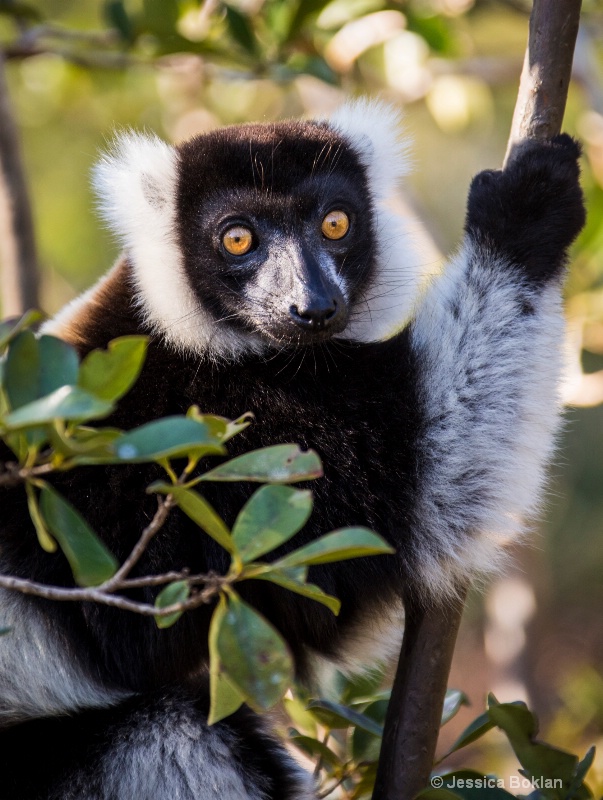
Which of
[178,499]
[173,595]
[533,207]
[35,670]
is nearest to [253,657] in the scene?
[173,595]

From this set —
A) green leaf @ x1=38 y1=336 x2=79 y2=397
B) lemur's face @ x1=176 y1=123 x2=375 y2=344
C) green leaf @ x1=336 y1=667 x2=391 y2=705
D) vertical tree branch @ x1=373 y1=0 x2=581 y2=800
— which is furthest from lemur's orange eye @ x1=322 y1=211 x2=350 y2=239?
green leaf @ x1=38 y1=336 x2=79 y2=397

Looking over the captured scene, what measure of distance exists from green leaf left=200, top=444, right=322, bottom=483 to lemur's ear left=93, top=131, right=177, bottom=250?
7.41 feet

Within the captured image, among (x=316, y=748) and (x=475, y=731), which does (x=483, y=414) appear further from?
(x=316, y=748)

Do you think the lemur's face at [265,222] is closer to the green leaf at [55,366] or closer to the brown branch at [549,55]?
the brown branch at [549,55]

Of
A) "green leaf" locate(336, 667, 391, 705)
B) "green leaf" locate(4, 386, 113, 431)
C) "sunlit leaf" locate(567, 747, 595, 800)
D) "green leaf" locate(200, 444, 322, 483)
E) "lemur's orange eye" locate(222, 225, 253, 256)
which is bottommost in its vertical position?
"green leaf" locate(336, 667, 391, 705)

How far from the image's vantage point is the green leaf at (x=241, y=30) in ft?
15.5

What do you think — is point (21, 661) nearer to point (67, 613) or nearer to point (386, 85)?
point (67, 613)

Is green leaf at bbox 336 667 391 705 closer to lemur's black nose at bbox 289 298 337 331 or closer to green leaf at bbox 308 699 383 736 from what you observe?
green leaf at bbox 308 699 383 736

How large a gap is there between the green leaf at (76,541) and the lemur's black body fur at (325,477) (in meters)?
1.26

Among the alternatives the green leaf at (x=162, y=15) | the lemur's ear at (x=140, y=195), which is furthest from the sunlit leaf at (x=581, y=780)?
the green leaf at (x=162, y=15)

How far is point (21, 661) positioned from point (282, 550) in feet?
3.00

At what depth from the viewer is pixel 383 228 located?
4.13 m

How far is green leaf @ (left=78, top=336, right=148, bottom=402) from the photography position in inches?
68.9

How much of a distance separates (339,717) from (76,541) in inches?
67.2
